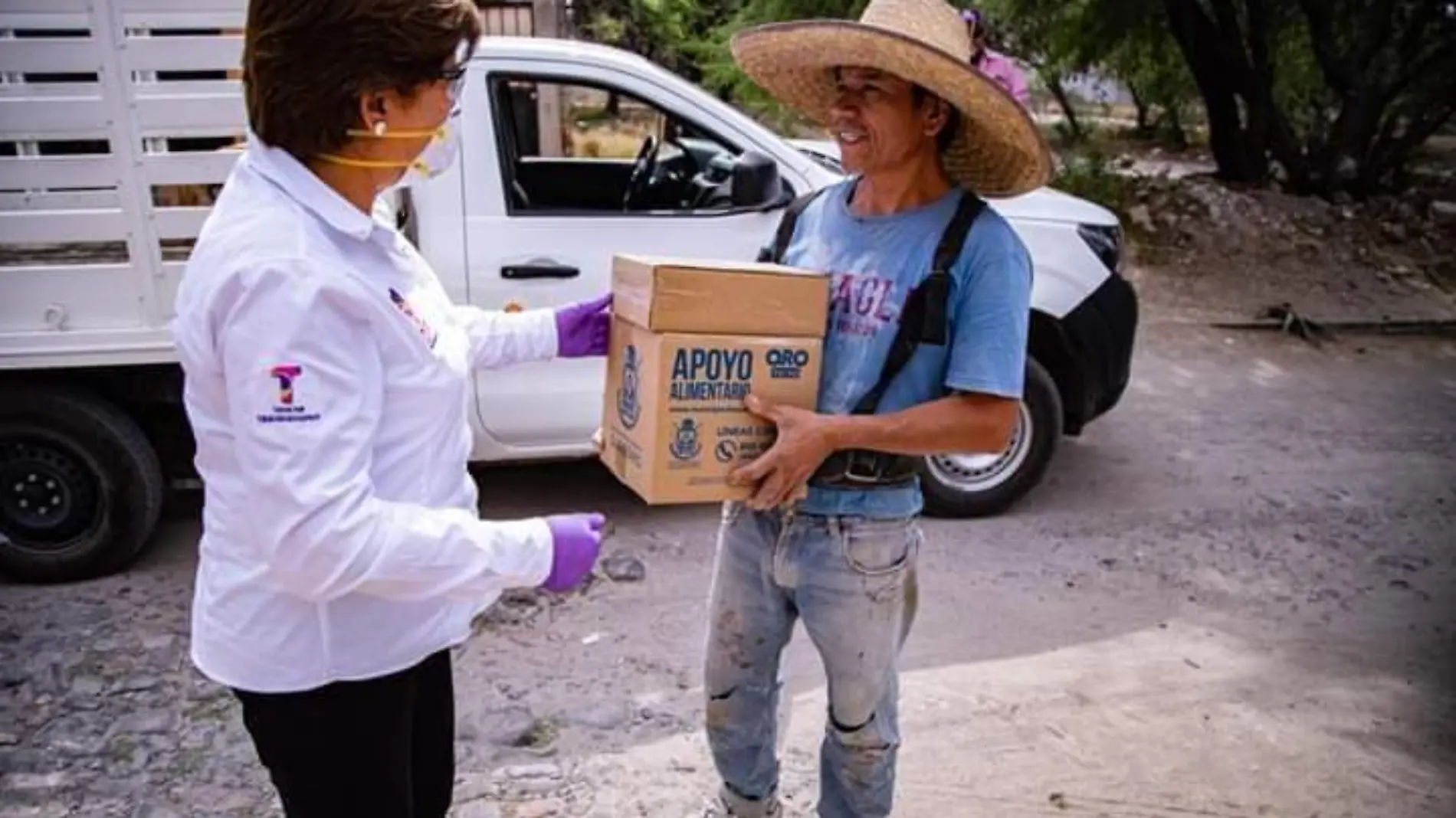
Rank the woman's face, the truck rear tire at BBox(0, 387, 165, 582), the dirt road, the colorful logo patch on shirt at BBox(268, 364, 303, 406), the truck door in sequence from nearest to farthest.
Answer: the colorful logo patch on shirt at BBox(268, 364, 303, 406), the woman's face, the dirt road, the truck rear tire at BBox(0, 387, 165, 582), the truck door

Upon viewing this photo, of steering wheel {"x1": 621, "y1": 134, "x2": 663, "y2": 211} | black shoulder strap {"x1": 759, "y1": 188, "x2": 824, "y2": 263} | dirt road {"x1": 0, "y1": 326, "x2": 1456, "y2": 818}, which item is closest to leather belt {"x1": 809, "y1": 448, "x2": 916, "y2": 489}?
black shoulder strap {"x1": 759, "y1": 188, "x2": 824, "y2": 263}

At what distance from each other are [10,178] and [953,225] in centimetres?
327

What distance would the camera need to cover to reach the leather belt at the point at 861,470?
2.09m

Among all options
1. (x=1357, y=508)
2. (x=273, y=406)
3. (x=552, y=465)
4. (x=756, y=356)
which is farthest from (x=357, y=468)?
(x=1357, y=508)

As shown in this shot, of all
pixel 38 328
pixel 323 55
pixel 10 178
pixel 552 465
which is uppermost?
pixel 323 55

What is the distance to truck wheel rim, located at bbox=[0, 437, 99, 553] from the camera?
4039mm

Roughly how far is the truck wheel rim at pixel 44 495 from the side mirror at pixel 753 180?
8.43ft

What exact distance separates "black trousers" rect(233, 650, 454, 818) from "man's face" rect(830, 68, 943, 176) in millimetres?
1194

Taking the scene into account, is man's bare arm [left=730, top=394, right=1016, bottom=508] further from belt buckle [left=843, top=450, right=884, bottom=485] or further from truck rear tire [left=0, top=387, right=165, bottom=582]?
truck rear tire [left=0, top=387, right=165, bottom=582]

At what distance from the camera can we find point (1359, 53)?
409 inches

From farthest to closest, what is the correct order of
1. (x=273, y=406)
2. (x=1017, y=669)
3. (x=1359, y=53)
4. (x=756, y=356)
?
(x=1359, y=53) < (x=1017, y=669) < (x=756, y=356) < (x=273, y=406)

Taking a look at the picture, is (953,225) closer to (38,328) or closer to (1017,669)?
(1017,669)

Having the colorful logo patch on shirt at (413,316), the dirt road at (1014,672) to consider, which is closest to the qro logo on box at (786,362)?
the colorful logo patch on shirt at (413,316)

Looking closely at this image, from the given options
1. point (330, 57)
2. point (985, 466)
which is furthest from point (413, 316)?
point (985, 466)
